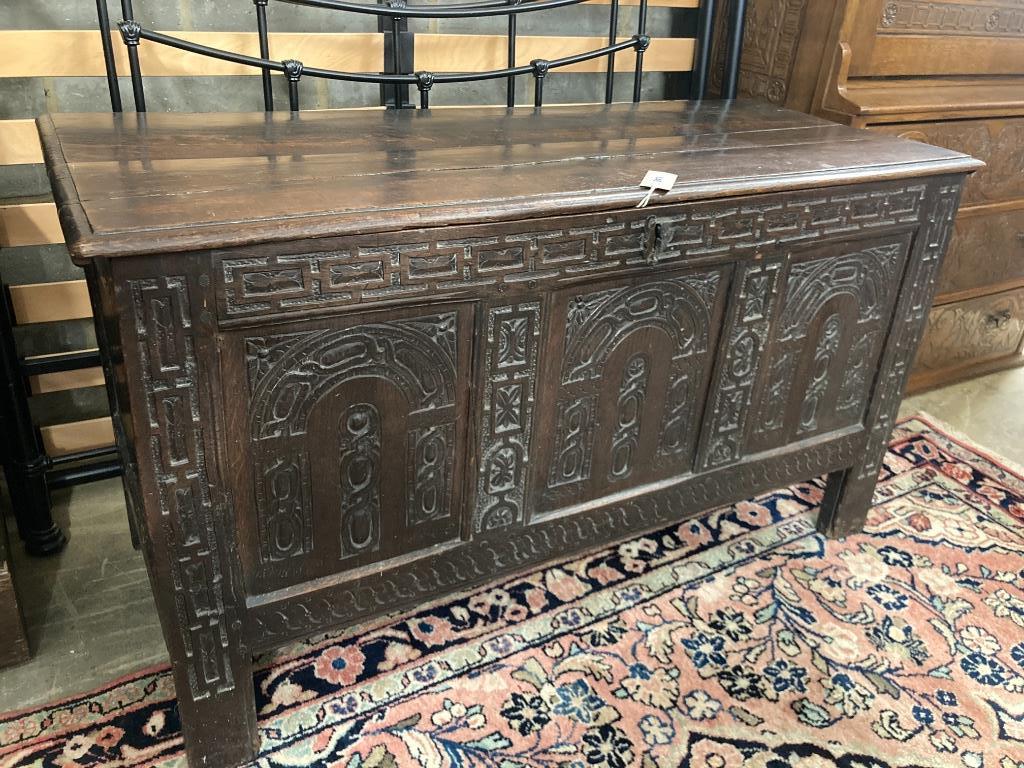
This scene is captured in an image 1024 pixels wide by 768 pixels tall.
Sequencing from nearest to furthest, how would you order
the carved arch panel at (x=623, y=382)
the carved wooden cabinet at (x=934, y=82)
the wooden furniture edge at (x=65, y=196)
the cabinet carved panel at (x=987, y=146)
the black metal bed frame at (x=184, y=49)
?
the wooden furniture edge at (x=65, y=196), the carved arch panel at (x=623, y=382), the black metal bed frame at (x=184, y=49), the carved wooden cabinet at (x=934, y=82), the cabinet carved panel at (x=987, y=146)

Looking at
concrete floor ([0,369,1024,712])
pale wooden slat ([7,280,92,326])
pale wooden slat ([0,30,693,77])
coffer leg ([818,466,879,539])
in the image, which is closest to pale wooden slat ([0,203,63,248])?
pale wooden slat ([7,280,92,326])

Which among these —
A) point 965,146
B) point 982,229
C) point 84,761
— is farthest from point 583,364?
point 982,229

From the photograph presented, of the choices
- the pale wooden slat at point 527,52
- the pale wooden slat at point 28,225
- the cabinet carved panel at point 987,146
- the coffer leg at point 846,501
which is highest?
the pale wooden slat at point 527,52

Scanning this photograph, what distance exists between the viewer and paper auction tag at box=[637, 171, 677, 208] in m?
1.24

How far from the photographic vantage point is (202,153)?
4.24 ft

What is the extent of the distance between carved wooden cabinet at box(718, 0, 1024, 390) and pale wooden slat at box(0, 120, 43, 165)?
1626 millimetres

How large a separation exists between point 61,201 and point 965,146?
2027mm

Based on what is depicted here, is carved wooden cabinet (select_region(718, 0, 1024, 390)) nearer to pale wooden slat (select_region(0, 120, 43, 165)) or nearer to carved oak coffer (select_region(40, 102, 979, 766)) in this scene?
carved oak coffer (select_region(40, 102, 979, 766))

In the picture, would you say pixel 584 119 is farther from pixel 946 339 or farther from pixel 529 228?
pixel 946 339

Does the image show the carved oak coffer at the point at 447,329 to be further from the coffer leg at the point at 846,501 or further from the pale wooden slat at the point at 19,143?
the pale wooden slat at the point at 19,143

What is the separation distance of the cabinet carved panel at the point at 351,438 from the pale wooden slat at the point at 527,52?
958mm

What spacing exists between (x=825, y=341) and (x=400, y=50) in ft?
3.42

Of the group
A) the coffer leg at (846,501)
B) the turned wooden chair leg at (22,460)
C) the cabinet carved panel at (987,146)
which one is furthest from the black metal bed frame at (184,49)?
the coffer leg at (846,501)

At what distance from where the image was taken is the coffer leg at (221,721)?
1.28m
